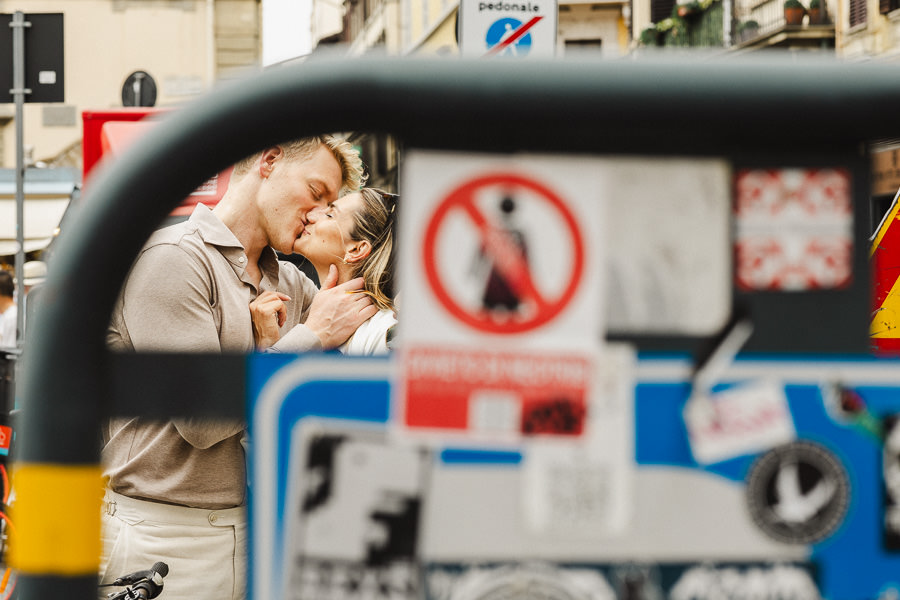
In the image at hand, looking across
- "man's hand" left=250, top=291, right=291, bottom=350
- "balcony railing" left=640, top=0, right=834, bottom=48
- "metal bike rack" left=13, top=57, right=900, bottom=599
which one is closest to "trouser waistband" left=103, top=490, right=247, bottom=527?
"man's hand" left=250, top=291, right=291, bottom=350

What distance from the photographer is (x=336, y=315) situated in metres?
2.74

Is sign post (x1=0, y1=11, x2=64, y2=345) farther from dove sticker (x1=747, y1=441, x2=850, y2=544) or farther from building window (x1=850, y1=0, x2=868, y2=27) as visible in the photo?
building window (x1=850, y1=0, x2=868, y2=27)

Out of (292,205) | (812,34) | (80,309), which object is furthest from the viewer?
(812,34)

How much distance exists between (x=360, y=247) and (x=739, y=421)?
2227 millimetres

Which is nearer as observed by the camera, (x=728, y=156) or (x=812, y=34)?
(x=728, y=156)

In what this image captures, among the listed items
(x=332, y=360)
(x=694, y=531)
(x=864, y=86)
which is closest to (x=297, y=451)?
(x=332, y=360)

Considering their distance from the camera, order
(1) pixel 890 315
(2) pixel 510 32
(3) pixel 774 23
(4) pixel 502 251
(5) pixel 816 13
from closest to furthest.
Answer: (4) pixel 502 251 < (1) pixel 890 315 < (2) pixel 510 32 < (5) pixel 816 13 < (3) pixel 774 23

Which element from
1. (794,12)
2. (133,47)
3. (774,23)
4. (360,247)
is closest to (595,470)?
(360,247)

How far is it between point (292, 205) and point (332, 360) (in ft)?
5.43

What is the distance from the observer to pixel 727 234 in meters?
1.01

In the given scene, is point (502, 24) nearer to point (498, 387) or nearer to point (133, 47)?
point (498, 387)

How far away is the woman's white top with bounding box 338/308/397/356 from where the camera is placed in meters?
2.71

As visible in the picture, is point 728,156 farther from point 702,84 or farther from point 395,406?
point 395,406

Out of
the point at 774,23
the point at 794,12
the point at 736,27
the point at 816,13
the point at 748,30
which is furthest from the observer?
the point at 736,27
